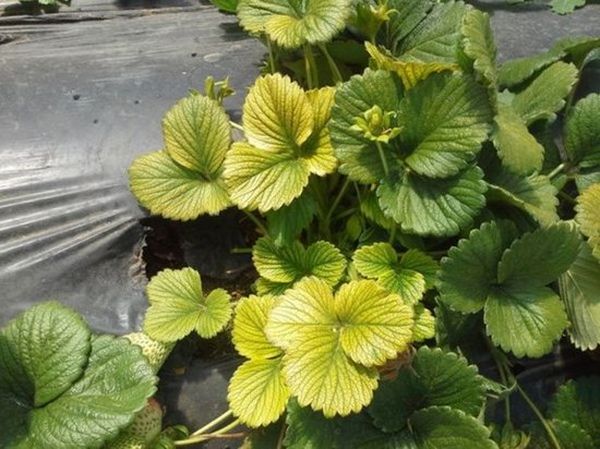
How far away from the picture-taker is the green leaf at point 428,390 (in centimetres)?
117

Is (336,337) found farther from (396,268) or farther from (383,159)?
(383,159)

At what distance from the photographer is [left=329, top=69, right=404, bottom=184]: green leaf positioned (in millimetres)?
1231

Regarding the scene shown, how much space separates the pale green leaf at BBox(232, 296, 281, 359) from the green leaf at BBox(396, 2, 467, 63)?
55 centimetres

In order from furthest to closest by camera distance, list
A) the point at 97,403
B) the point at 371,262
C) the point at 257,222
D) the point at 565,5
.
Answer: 1. the point at 565,5
2. the point at 257,222
3. the point at 371,262
4. the point at 97,403

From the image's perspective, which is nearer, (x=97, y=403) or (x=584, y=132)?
(x=97, y=403)

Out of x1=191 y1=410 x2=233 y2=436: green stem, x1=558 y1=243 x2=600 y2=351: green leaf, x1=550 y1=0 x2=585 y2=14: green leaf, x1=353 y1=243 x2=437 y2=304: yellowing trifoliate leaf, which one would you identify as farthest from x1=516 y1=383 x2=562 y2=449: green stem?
x1=550 y1=0 x2=585 y2=14: green leaf

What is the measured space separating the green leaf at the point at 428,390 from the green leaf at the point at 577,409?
0.22m

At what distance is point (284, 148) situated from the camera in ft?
4.21

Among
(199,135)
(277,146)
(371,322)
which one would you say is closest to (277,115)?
(277,146)

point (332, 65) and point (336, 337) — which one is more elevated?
point (332, 65)

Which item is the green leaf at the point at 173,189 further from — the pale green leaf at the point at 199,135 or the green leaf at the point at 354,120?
the green leaf at the point at 354,120

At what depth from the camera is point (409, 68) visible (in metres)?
1.24

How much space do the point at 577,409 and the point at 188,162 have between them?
31.9 inches

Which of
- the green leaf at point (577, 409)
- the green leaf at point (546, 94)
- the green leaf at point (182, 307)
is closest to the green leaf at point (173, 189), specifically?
the green leaf at point (182, 307)
